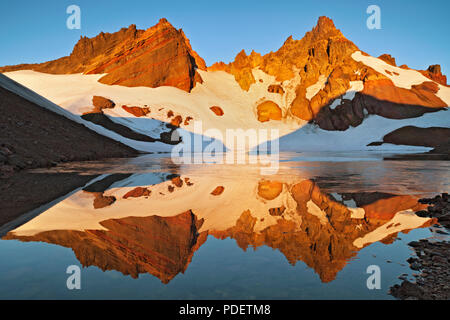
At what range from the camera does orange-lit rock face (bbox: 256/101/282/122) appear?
96125 millimetres

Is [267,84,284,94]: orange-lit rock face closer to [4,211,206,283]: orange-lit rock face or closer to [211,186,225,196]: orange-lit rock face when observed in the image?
[211,186,225,196]: orange-lit rock face

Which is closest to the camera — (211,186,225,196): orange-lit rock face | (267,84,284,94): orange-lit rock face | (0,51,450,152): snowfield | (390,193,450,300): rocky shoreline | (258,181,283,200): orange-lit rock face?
(390,193,450,300): rocky shoreline

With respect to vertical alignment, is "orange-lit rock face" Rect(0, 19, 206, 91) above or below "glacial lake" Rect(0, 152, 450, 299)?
above

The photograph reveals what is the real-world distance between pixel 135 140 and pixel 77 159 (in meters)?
27.8

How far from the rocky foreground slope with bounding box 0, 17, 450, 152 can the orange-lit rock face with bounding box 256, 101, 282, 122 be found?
0.30 metres

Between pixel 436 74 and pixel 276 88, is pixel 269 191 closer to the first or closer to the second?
pixel 276 88

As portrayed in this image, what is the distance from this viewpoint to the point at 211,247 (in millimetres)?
5582

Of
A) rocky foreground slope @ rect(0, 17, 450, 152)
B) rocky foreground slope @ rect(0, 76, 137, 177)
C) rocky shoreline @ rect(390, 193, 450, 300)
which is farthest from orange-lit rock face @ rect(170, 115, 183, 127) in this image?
rocky shoreline @ rect(390, 193, 450, 300)

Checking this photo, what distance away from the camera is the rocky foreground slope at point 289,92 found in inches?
3125

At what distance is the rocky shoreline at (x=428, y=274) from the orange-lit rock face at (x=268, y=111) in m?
91.7

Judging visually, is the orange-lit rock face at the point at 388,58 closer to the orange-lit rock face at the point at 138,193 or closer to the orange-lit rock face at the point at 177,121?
the orange-lit rock face at the point at 177,121

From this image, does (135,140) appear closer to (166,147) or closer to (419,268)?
(166,147)

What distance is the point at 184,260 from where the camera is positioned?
4910 millimetres

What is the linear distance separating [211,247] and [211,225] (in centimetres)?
145
